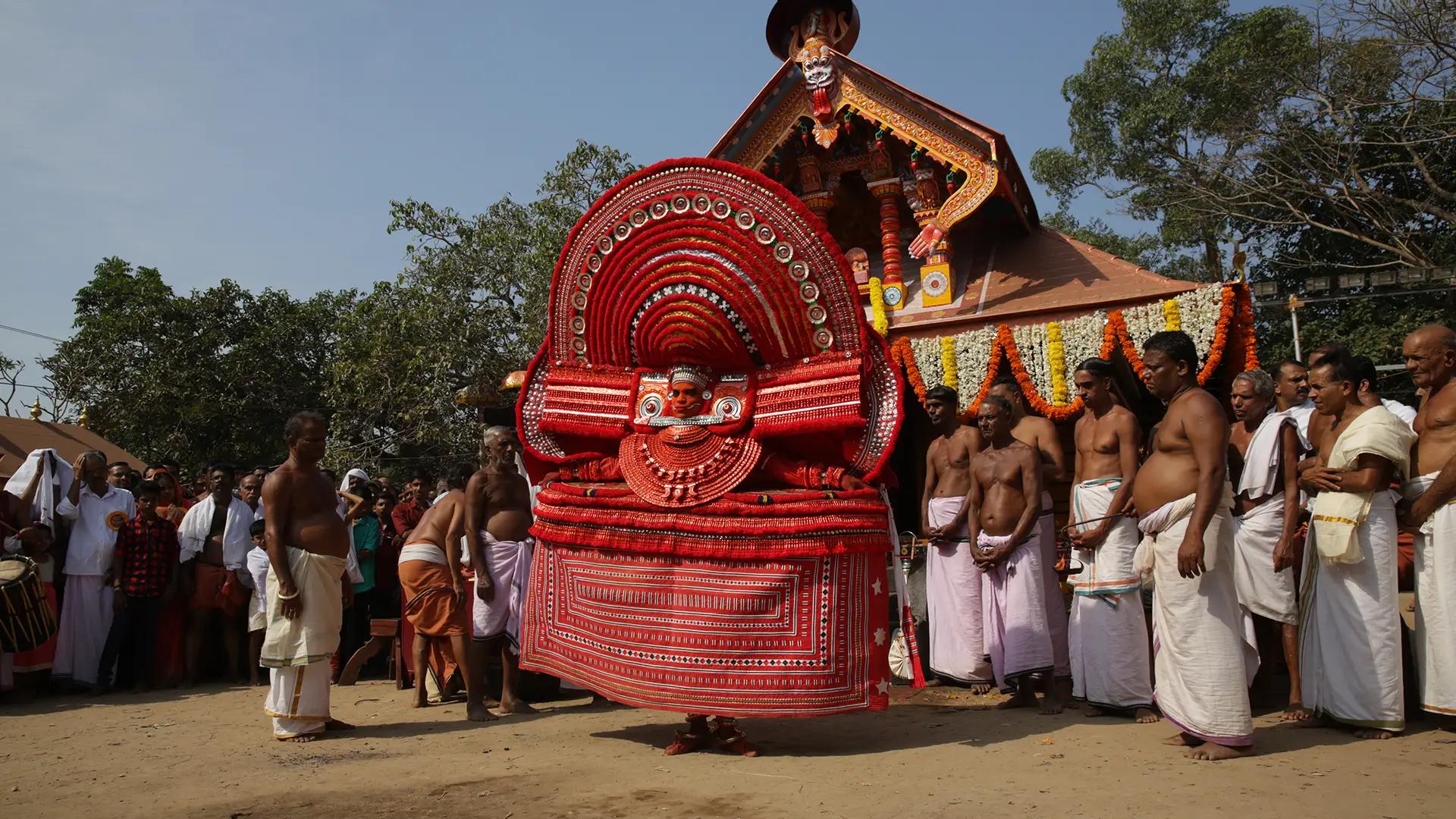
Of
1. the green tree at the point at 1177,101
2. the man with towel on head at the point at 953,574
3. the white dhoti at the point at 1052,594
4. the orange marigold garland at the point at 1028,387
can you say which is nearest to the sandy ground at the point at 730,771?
the man with towel on head at the point at 953,574

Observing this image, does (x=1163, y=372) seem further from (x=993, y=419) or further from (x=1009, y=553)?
(x=1009, y=553)

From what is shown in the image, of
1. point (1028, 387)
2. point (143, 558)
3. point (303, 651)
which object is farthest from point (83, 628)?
point (1028, 387)

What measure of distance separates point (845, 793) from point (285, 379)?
28150mm

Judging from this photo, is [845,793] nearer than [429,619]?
Yes

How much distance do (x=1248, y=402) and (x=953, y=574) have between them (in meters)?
2.02

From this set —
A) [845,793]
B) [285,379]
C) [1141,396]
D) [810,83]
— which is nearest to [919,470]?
[1141,396]

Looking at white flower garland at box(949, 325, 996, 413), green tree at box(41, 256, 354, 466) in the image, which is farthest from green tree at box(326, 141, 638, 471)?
white flower garland at box(949, 325, 996, 413)

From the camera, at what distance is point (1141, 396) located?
1041cm

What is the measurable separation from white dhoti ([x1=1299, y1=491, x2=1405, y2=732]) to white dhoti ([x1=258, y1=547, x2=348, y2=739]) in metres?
5.13

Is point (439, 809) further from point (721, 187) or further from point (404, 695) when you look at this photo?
point (404, 695)

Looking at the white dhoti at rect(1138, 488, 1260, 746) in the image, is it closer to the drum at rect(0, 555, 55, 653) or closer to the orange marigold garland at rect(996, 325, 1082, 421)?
the orange marigold garland at rect(996, 325, 1082, 421)

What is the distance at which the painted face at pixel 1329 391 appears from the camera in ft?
16.6

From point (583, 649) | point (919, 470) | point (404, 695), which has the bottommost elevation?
point (404, 695)

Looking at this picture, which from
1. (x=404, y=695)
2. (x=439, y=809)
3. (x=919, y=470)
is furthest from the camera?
(x=919, y=470)
